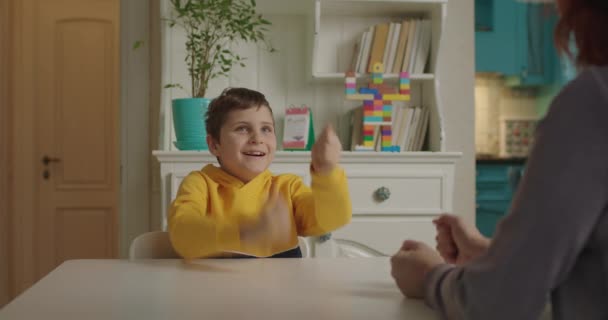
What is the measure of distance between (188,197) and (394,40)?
1.46 meters

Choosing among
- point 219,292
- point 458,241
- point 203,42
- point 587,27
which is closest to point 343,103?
point 203,42

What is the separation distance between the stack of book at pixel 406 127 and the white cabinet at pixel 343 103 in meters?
0.04

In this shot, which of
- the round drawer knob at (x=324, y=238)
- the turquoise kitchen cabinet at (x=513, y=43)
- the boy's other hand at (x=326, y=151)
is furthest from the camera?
the turquoise kitchen cabinet at (x=513, y=43)

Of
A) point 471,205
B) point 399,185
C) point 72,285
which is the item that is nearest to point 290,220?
point 72,285

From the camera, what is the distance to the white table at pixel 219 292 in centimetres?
76

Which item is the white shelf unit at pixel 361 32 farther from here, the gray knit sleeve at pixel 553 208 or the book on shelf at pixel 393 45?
the gray knit sleeve at pixel 553 208

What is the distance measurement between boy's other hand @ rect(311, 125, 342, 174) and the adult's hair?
0.59 m

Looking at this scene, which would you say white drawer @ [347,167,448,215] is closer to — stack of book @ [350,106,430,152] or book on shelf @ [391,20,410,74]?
stack of book @ [350,106,430,152]

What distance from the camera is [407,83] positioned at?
2580 mm

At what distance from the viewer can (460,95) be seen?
2.87m

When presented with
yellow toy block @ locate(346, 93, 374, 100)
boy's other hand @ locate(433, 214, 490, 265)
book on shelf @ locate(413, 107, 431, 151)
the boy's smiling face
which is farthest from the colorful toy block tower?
boy's other hand @ locate(433, 214, 490, 265)

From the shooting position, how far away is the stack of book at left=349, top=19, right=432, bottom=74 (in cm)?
261

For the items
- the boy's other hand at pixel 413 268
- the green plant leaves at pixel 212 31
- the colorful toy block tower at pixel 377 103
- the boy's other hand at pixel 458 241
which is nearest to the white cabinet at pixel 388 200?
the colorful toy block tower at pixel 377 103

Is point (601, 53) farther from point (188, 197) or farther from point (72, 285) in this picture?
point (188, 197)
